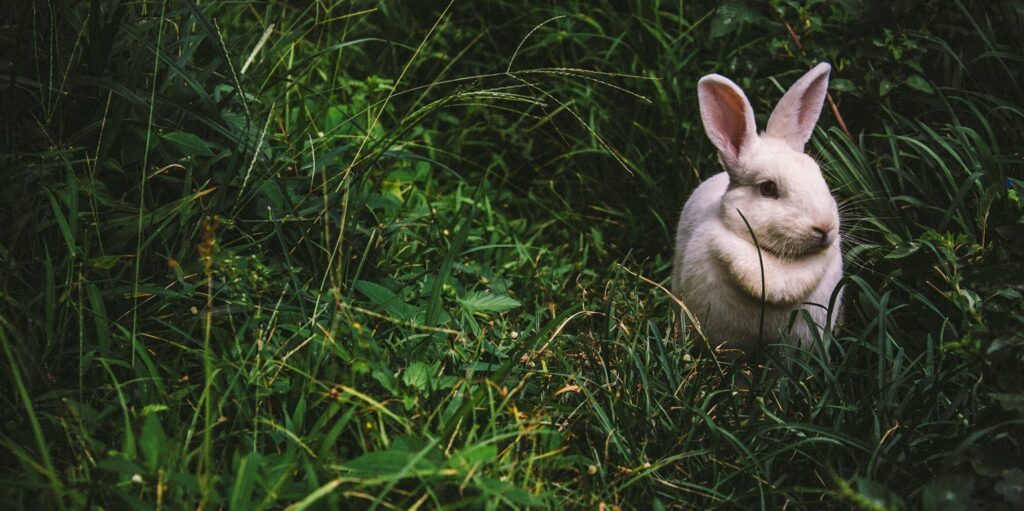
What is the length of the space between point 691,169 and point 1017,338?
2.07 metres

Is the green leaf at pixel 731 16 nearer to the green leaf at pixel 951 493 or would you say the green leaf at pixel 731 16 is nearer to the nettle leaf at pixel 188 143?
the nettle leaf at pixel 188 143

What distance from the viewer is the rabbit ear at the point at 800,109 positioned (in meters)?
3.17

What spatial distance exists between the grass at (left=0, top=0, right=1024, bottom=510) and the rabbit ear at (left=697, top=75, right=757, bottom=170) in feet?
1.23

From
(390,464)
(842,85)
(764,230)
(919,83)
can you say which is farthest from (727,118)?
(390,464)

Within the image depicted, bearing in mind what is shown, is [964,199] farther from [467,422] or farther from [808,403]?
[467,422]

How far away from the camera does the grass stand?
2238mm

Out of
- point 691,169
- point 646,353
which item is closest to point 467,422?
point 646,353

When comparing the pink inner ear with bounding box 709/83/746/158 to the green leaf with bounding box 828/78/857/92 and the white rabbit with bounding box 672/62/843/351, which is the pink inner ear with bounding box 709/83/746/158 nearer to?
the white rabbit with bounding box 672/62/843/351

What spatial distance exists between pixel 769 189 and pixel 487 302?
3.32ft

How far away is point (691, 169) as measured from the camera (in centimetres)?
411

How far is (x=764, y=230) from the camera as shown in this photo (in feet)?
10.1

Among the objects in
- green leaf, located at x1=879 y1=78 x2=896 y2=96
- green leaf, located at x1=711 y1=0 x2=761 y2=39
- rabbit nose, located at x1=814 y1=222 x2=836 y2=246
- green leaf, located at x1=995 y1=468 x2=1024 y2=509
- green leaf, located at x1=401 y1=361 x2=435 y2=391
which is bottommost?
green leaf, located at x1=401 y1=361 x2=435 y2=391

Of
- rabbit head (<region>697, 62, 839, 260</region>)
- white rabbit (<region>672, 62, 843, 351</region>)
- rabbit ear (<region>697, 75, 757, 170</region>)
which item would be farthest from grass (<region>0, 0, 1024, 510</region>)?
rabbit ear (<region>697, 75, 757, 170</region>)

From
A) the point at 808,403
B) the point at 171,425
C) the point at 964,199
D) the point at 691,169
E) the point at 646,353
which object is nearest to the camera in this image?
the point at 171,425
